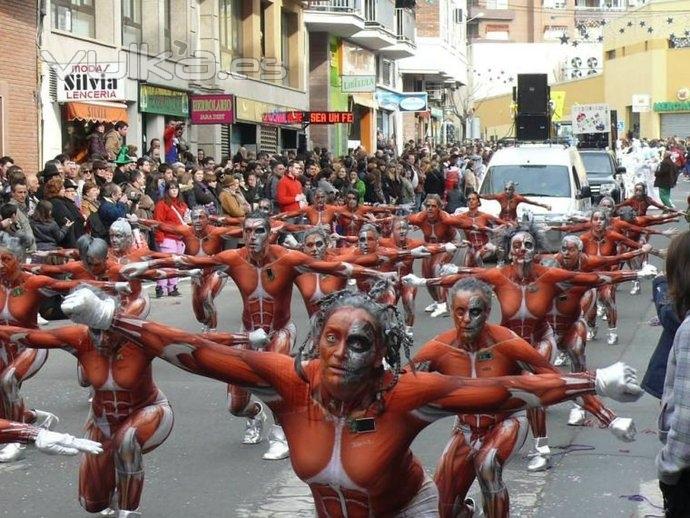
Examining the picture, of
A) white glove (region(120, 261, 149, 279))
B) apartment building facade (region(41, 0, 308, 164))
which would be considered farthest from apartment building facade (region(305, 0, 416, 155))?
white glove (region(120, 261, 149, 279))

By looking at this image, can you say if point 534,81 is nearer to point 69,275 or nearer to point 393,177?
point 393,177

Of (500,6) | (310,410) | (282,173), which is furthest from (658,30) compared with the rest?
(310,410)

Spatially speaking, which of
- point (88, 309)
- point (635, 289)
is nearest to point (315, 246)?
point (88, 309)

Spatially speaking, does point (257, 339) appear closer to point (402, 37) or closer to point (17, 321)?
point (17, 321)

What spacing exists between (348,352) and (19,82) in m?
20.0

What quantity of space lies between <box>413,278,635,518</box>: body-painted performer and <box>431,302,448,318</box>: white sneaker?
10973 mm

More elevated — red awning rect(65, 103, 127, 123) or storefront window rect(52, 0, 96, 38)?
storefront window rect(52, 0, 96, 38)

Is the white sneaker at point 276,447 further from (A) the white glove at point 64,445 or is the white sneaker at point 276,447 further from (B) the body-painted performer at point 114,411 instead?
(A) the white glove at point 64,445

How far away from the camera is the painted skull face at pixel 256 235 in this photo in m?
11.5

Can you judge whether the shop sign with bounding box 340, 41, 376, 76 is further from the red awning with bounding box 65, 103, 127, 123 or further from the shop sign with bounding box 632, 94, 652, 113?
the red awning with bounding box 65, 103, 127, 123

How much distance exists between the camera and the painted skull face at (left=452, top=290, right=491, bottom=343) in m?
7.89

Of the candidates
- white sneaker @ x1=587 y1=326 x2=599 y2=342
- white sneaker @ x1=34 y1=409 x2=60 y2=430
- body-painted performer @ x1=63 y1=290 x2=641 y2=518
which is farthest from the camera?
white sneaker @ x1=587 y1=326 x2=599 y2=342

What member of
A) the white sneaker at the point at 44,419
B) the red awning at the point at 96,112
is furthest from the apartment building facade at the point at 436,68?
the white sneaker at the point at 44,419

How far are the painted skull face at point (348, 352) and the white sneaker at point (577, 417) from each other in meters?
7.00
